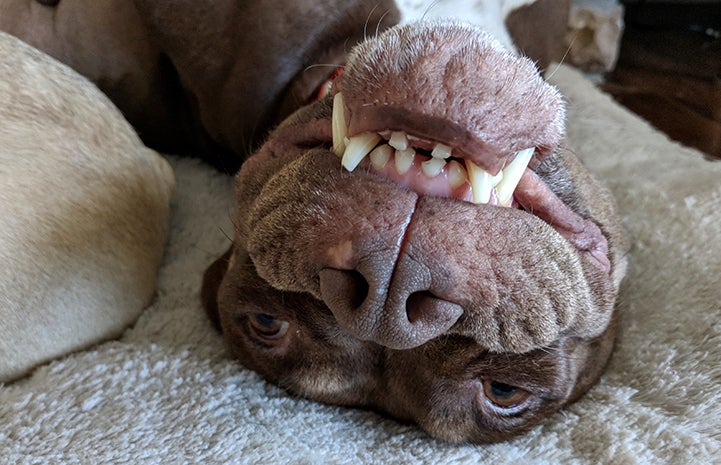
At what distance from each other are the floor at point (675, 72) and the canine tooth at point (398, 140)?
7.58 ft

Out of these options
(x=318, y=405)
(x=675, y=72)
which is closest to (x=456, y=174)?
(x=318, y=405)

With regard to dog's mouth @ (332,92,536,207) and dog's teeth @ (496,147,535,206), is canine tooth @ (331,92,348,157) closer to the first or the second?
dog's mouth @ (332,92,536,207)

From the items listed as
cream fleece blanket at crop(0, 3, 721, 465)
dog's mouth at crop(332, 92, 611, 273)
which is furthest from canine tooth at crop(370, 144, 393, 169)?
cream fleece blanket at crop(0, 3, 721, 465)

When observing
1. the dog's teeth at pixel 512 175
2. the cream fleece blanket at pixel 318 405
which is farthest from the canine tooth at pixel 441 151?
the cream fleece blanket at pixel 318 405

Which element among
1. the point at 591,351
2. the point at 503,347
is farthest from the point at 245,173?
the point at 591,351

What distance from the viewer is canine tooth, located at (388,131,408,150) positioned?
108 centimetres

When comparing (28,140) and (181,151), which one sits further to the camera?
(181,151)

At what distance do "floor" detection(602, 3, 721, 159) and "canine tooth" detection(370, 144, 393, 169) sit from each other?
7.56 feet

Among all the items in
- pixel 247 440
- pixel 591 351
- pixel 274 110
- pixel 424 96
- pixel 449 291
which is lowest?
pixel 247 440

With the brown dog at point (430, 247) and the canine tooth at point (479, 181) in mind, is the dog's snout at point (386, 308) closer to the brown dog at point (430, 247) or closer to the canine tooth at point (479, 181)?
the brown dog at point (430, 247)

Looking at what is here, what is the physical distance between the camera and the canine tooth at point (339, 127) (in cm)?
118

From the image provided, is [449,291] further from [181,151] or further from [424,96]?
[181,151]

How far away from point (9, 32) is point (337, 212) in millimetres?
1599

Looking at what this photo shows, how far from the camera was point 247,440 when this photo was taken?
4.30 ft
